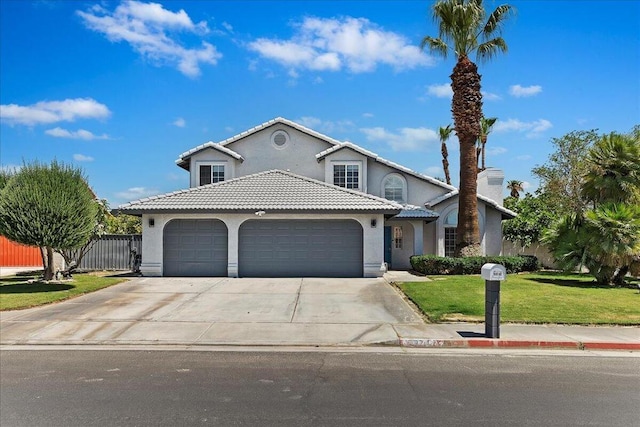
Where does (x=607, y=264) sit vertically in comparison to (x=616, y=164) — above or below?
below

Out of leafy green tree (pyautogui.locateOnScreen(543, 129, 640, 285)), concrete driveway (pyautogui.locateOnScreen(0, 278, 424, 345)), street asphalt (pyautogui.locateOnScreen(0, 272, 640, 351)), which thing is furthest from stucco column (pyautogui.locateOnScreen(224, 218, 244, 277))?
leafy green tree (pyautogui.locateOnScreen(543, 129, 640, 285))

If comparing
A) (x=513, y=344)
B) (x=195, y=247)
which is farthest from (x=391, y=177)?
(x=513, y=344)

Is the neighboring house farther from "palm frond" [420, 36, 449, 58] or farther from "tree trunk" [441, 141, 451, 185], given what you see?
"tree trunk" [441, 141, 451, 185]

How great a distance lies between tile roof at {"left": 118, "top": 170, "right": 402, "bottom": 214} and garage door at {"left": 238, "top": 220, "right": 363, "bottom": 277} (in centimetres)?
87

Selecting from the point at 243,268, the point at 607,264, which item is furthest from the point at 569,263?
the point at 243,268

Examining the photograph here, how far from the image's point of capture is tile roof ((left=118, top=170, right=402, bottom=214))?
1973 centimetres

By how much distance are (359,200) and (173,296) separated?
8799mm

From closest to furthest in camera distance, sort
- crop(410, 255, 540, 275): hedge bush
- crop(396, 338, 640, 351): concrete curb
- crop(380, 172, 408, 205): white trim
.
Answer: crop(396, 338, 640, 351): concrete curb
crop(410, 255, 540, 275): hedge bush
crop(380, 172, 408, 205): white trim

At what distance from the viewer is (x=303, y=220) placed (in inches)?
805

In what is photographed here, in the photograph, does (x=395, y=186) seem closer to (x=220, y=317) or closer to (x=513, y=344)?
(x=220, y=317)

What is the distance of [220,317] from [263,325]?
1.39m

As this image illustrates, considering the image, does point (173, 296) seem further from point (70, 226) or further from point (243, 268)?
point (243, 268)

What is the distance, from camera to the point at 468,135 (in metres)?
22.3

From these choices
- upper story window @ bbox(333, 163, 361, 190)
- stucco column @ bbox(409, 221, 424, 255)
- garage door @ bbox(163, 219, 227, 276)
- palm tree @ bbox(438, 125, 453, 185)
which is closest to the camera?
garage door @ bbox(163, 219, 227, 276)
